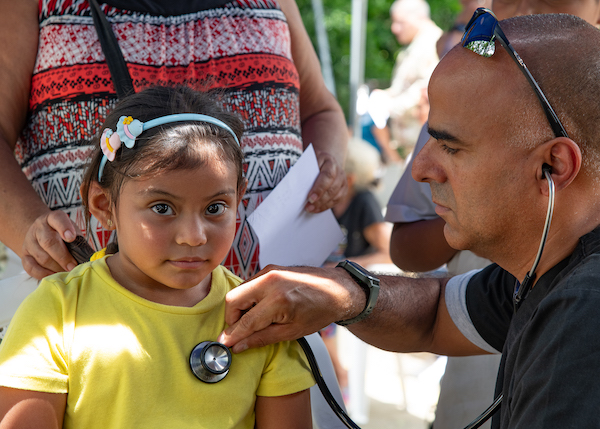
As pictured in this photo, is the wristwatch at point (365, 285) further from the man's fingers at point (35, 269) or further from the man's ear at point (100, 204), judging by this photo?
the man's fingers at point (35, 269)

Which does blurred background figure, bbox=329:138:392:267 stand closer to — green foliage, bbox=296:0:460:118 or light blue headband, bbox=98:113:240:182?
light blue headband, bbox=98:113:240:182

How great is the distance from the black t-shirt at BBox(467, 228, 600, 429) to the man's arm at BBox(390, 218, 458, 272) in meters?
0.83

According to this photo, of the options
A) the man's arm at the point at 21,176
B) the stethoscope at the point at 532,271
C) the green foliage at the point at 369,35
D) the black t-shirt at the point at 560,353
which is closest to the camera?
the black t-shirt at the point at 560,353

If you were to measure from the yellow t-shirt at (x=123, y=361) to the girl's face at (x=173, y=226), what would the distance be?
0.07m

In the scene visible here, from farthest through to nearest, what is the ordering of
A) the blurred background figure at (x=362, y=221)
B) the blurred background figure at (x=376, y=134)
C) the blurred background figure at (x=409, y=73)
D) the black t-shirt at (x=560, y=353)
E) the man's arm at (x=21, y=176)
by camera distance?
the blurred background figure at (x=376, y=134)
the blurred background figure at (x=409, y=73)
the blurred background figure at (x=362, y=221)
the man's arm at (x=21, y=176)
the black t-shirt at (x=560, y=353)

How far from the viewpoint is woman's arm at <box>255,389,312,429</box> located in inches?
60.6

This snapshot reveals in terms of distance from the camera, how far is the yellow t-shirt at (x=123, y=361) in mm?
1365

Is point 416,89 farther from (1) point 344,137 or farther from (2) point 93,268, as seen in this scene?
(2) point 93,268

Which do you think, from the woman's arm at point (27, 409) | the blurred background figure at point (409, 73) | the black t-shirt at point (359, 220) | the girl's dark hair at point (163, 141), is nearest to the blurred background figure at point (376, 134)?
the blurred background figure at point (409, 73)

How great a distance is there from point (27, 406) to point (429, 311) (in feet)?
3.86

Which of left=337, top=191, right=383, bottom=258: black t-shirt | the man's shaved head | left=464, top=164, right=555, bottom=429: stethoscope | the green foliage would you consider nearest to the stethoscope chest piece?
left=464, top=164, right=555, bottom=429: stethoscope

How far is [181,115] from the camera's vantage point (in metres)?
1.55

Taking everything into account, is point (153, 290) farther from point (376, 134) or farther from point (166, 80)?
point (376, 134)

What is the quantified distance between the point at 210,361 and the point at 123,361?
0.66 ft
